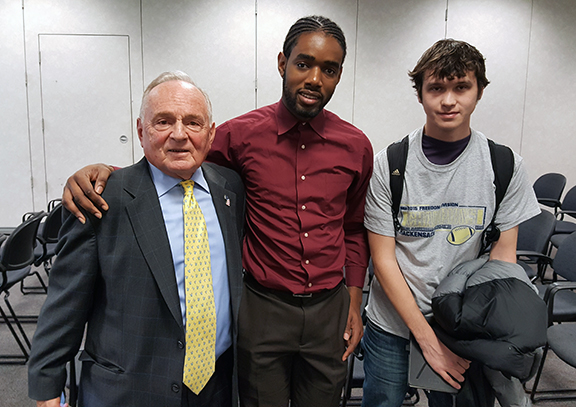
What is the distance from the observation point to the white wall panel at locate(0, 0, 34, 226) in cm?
529

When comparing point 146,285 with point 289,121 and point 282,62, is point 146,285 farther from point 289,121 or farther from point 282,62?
point 282,62

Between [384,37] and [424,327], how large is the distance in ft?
16.5

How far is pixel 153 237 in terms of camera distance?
1091 mm

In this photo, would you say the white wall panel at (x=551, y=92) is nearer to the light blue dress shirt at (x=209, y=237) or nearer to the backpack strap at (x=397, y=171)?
the backpack strap at (x=397, y=171)

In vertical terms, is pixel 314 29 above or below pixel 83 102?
below

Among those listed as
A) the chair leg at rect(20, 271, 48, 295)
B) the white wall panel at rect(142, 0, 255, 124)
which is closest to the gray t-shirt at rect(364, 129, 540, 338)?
the chair leg at rect(20, 271, 48, 295)

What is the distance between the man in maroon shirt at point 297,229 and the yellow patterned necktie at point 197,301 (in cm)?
15

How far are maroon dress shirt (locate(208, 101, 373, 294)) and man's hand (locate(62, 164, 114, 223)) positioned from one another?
0.45m

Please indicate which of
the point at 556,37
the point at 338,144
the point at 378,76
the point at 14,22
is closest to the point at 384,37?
the point at 378,76

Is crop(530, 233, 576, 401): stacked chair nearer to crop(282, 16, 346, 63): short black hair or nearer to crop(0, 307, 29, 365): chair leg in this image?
crop(282, 16, 346, 63): short black hair

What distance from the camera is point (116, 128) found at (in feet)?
18.0

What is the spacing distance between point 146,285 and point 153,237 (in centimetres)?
13

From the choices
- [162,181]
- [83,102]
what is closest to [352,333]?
[162,181]

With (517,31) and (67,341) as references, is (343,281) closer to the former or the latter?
(67,341)
